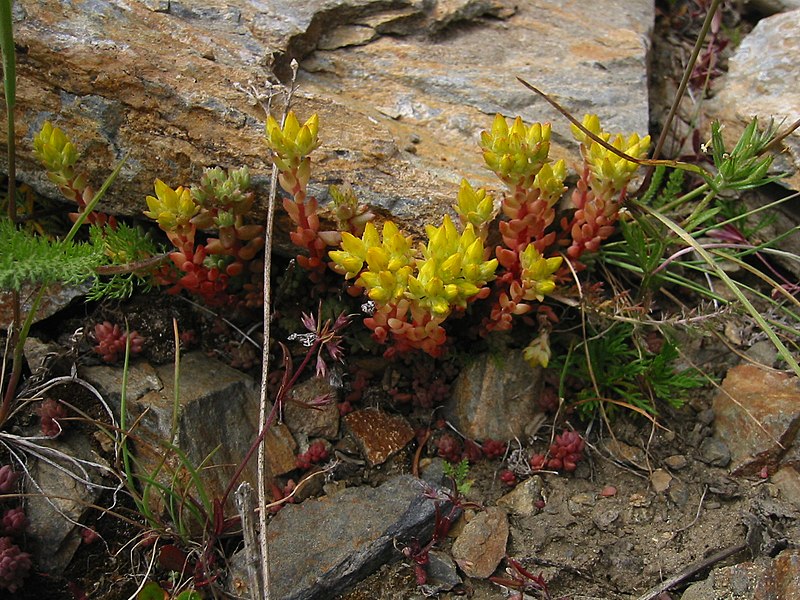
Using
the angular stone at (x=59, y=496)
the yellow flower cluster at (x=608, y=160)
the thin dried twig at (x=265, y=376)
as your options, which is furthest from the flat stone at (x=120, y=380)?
the yellow flower cluster at (x=608, y=160)

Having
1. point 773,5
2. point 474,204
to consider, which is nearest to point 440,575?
point 474,204

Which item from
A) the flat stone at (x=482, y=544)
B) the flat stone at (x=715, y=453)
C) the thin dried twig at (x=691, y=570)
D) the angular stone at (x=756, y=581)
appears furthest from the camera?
the flat stone at (x=715, y=453)

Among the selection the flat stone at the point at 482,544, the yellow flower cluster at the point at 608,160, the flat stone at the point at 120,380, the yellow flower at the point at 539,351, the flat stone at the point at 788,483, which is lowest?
the flat stone at the point at 482,544

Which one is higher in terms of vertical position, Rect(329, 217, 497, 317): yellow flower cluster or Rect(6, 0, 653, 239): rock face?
Rect(6, 0, 653, 239): rock face

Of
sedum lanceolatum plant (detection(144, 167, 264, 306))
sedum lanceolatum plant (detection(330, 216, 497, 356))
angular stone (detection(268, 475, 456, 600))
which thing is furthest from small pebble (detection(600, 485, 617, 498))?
sedum lanceolatum plant (detection(144, 167, 264, 306))

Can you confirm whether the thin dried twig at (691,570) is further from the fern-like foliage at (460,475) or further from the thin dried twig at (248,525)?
the thin dried twig at (248,525)

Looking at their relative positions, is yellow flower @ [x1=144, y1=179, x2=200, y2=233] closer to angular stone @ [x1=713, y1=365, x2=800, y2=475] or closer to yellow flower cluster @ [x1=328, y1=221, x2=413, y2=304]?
yellow flower cluster @ [x1=328, y1=221, x2=413, y2=304]

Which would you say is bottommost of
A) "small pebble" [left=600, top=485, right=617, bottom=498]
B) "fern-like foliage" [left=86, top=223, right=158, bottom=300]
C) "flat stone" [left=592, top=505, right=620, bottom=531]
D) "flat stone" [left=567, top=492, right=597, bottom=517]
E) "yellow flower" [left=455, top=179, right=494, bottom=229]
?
"flat stone" [left=567, top=492, right=597, bottom=517]
